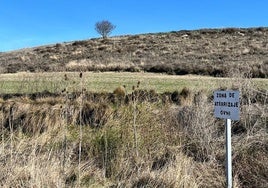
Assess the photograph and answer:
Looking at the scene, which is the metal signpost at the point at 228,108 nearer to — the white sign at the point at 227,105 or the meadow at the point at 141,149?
the white sign at the point at 227,105

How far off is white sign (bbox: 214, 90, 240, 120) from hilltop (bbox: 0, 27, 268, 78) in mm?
27656

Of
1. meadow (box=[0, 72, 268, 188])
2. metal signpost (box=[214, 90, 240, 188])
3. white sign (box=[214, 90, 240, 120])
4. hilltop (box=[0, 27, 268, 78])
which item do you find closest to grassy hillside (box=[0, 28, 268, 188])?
meadow (box=[0, 72, 268, 188])

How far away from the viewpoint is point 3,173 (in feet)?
26.6

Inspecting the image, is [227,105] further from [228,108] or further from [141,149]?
[141,149]

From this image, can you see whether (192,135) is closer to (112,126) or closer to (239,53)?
(112,126)

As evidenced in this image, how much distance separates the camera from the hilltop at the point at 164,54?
4429 centimetres

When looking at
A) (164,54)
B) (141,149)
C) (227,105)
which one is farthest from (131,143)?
(164,54)

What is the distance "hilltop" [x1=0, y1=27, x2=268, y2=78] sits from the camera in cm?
4429

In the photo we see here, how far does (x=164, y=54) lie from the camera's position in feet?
189

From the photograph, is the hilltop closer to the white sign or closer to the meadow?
the meadow

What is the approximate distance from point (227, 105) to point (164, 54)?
165 ft

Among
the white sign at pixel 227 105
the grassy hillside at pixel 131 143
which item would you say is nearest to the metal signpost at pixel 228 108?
the white sign at pixel 227 105

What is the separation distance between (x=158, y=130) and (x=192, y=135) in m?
0.64

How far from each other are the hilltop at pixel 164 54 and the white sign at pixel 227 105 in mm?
27656
